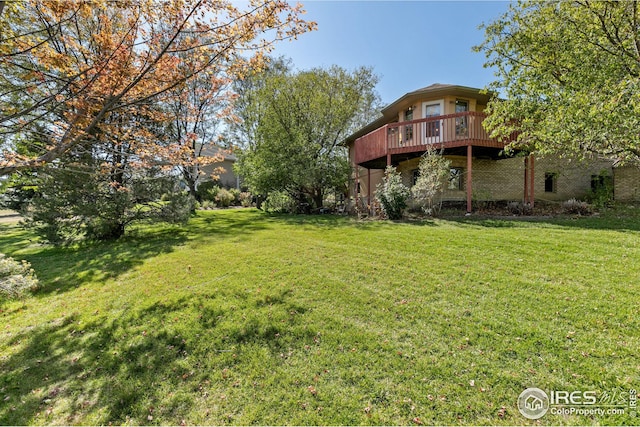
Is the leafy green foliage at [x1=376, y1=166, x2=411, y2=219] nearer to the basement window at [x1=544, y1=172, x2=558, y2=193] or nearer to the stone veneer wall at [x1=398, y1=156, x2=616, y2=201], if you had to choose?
the stone veneer wall at [x1=398, y1=156, x2=616, y2=201]

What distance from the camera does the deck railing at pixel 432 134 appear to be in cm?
1084

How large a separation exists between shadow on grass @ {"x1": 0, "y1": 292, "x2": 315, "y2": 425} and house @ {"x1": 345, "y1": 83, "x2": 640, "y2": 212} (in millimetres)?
10316

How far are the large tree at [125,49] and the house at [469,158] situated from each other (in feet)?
29.7

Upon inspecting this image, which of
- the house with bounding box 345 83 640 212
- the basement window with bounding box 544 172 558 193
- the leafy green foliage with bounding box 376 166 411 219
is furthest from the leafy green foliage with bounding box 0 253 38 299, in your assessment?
the basement window with bounding box 544 172 558 193

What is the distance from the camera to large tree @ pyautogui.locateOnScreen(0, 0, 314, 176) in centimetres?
360

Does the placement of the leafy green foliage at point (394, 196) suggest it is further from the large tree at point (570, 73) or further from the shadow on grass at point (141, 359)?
the shadow on grass at point (141, 359)

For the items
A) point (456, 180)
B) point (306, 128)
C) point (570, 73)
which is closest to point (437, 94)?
point (456, 180)

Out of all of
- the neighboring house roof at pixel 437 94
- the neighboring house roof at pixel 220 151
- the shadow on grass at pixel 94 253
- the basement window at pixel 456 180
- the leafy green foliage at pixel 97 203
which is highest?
the neighboring house roof at pixel 437 94

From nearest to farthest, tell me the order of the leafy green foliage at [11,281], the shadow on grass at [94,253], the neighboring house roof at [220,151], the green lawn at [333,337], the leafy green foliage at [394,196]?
the green lawn at [333,337]
the leafy green foliage at [11,281]
the shadow on grass at [94,253]
the neighboring house roof at [220,151]
the leafy green foliage at [394,196]

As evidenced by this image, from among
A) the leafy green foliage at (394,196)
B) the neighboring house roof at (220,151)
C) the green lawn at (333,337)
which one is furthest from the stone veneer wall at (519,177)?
the neighboring house roof at (220,151)

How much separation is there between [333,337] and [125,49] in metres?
5.02

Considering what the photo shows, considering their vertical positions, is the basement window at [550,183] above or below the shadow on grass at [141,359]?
above

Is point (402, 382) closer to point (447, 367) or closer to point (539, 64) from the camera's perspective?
point (447, 367)

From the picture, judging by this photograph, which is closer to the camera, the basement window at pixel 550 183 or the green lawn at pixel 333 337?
the green lawn at pixel 333 337
